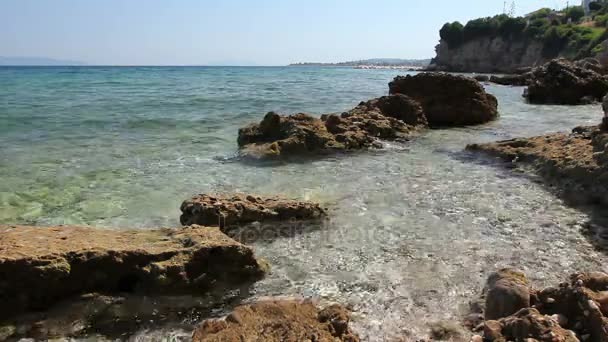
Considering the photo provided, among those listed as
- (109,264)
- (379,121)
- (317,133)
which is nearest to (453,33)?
(379,121)

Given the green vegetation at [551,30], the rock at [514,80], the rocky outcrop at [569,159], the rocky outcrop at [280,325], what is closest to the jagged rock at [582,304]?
the rocky outcrop at [280,325]

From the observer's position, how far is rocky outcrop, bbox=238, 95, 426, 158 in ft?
36.7

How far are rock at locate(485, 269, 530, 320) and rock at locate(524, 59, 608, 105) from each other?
22.2 metres

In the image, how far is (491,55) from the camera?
94.1 meters

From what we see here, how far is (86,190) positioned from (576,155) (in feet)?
28.3

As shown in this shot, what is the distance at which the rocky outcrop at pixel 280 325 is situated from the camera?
3.48m

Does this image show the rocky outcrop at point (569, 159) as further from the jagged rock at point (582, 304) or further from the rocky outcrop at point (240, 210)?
the rocky outcrop at point (240, 210)

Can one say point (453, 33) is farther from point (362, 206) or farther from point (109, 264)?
point (109, 264)

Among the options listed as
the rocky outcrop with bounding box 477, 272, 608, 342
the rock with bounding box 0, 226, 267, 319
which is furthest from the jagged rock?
the rock with bounding box 0, 226, 267, 319

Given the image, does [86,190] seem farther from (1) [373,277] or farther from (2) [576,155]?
(2) [576,155]

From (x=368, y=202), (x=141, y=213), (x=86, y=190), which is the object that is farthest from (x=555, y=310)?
(x=86, y=190)

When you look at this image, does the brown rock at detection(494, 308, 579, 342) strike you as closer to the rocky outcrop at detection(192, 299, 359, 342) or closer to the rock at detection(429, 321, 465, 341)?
the rock at detection(429, 321, 465, 341)

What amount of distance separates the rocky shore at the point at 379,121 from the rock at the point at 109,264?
609 centimetres

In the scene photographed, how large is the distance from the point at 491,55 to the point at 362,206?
97.6m
